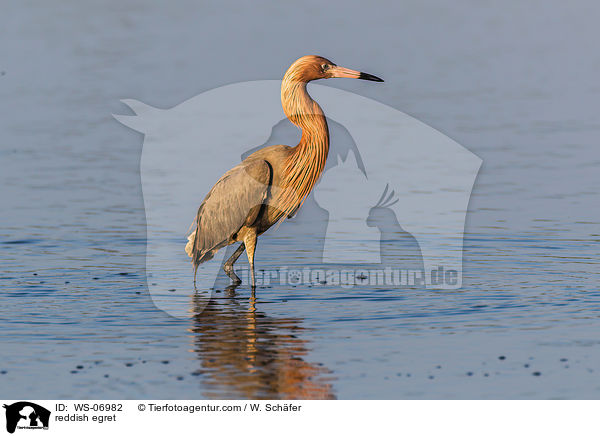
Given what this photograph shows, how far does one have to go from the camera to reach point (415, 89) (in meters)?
24.4

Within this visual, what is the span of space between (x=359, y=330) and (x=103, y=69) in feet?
58.9

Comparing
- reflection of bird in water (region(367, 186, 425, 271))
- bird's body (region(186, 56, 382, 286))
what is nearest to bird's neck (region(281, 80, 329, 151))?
bird's body (region(186, 56, 382, 286))

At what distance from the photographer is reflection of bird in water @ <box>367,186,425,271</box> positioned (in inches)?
547

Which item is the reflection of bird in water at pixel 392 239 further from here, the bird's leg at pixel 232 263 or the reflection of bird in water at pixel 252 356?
the reflection of bird in water at pixel 252 356

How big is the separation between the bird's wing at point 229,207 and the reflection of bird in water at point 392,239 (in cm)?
195

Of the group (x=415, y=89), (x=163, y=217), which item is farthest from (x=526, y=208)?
(x=415, y=89)

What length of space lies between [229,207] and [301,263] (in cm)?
134

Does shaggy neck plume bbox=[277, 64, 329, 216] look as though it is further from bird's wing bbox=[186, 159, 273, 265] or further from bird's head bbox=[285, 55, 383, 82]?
bird's wing bbox=[186, 159, 273, 265]

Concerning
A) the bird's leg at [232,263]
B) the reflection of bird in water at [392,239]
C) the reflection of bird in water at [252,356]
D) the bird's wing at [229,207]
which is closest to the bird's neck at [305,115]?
the bird's wing at [229,207]

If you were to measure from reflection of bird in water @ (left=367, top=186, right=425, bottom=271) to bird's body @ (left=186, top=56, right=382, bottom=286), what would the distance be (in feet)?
5.35

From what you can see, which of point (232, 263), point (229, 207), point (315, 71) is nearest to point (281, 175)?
point (229, 207)

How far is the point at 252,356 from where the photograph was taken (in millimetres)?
10078

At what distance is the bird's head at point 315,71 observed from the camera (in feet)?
42.7

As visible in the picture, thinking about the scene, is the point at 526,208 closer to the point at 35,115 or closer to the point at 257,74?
the point at 257,74
